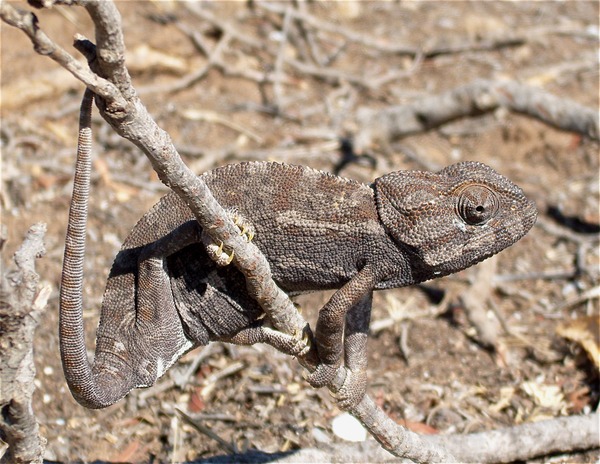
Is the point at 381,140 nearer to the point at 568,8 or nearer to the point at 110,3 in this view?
the point at 568,8

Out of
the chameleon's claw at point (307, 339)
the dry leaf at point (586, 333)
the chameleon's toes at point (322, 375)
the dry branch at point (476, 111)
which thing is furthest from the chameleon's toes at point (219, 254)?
the dry branch at point (476, 111)

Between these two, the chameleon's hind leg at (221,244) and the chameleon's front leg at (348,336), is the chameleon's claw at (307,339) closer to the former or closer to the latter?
the chameleon's front leg at (348,336)

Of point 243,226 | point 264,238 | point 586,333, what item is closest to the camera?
point 243,226

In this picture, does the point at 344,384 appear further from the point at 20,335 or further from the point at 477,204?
the point at 20,335

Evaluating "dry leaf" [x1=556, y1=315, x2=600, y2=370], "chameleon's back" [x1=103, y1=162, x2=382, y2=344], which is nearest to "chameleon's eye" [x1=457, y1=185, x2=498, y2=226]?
"chameleon's back" [x1=103, y1=162, x2=382, y2=344]

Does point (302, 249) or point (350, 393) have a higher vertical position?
point (302, 249)

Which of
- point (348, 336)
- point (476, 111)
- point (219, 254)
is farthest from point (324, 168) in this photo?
point (219, 254)
